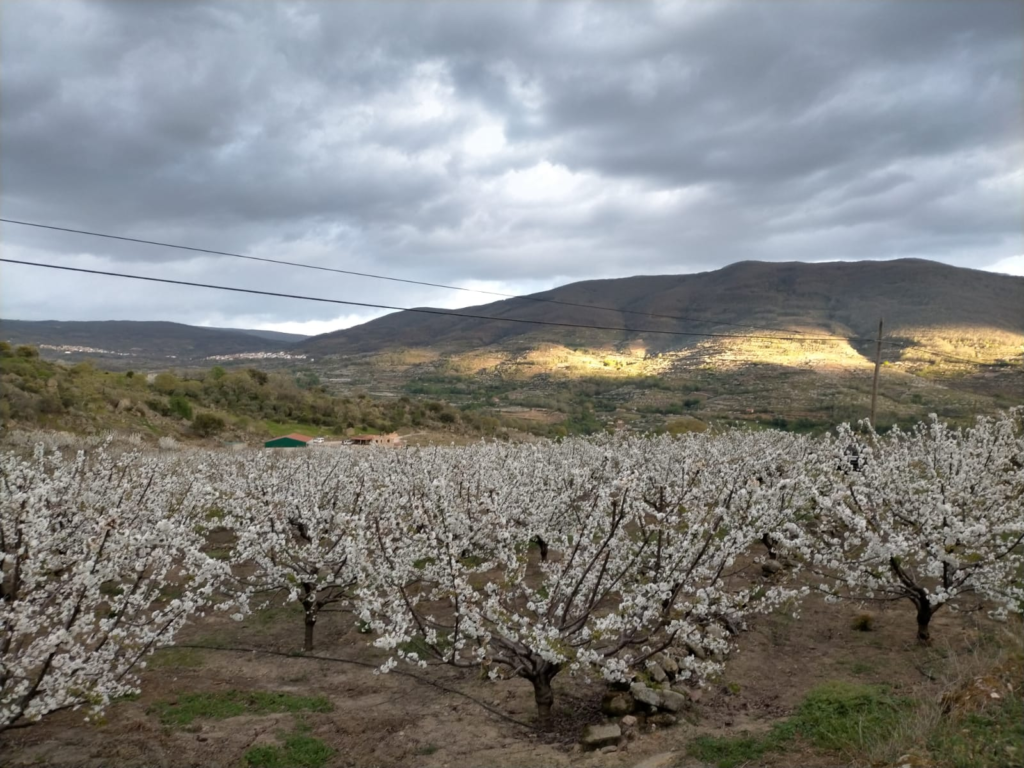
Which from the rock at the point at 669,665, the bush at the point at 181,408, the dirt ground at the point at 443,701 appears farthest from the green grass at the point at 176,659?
the bush at the point at 181,408

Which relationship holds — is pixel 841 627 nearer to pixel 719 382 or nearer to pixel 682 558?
pixel 682 558

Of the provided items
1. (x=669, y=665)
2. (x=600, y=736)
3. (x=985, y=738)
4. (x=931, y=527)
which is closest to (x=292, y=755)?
(x=600, y=736)

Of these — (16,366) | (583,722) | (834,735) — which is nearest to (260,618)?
(583,722)

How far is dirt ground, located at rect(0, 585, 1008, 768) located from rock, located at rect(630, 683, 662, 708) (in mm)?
358

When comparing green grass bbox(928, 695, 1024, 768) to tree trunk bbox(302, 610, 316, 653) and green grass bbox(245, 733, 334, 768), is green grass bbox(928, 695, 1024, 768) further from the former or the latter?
tree trunk bbox(302, 610, 316, 653)

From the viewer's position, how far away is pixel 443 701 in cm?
921

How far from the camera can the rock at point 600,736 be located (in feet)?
24.2

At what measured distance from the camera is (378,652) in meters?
11.5

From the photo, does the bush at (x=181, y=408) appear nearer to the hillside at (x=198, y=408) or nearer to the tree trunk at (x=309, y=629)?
the hillside at (x=198, y=408)

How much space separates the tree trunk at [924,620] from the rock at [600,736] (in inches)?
243

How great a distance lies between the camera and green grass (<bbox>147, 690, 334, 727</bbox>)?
8539 mm

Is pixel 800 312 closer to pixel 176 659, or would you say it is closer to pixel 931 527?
pixel 931 527

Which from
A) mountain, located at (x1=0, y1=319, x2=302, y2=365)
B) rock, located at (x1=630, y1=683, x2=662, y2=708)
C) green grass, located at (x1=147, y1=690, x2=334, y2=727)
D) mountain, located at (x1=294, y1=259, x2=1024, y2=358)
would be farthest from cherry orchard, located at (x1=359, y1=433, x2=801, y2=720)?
mountain, located at (x1=0, y1=319, x2=302, y2=365)

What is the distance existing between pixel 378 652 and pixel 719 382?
74.4 m
